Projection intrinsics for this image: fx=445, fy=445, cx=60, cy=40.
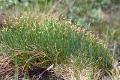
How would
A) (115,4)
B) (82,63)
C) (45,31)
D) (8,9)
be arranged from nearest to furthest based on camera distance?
(82,63) < (45,31) < (8,9) < (115,4)

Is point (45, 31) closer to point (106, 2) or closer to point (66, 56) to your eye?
point (66, 56)

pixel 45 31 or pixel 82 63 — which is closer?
pixel 82 63

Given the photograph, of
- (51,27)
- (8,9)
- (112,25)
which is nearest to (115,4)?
(112,25)

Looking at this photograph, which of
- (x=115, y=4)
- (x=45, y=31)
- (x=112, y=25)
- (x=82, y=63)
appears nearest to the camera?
(x=82, y=63)

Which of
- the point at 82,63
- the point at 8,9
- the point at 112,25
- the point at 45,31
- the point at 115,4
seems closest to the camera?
the point at 82,63

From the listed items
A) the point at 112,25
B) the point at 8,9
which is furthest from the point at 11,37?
the point at 112,25

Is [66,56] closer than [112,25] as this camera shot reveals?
Yes

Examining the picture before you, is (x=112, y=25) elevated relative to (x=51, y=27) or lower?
lower

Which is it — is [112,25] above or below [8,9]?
below

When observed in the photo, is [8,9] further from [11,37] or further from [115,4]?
[115,4]

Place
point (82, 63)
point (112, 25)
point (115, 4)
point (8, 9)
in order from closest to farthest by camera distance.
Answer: point (82, 63) < point (8, 9) < point (112, 25) < point (115, 4)
